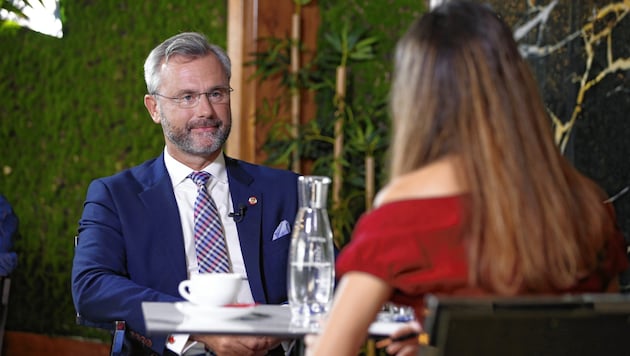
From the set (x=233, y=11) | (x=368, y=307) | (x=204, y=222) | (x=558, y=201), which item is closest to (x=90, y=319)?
(x=204, y=222)

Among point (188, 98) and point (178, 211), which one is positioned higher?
point (188, 98)

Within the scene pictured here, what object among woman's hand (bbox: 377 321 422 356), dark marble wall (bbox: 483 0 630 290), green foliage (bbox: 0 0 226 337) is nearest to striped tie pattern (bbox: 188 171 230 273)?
woman's hand (bbox: 377 321 422 356)

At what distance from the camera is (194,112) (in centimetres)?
306

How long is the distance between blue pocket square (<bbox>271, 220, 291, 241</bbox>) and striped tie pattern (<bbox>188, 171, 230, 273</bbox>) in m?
0.17

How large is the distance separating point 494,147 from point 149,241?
4.90 feet

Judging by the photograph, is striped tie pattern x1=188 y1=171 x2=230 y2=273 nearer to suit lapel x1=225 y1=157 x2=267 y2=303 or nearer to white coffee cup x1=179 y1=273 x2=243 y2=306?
suit lapel x1=225 y1=157 x2=267 y2=303

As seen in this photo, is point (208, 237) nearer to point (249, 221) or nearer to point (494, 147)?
point (249, 221)

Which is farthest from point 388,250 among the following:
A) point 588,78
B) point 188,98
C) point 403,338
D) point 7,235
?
point 7,235

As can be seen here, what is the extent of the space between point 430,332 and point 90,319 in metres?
1.48

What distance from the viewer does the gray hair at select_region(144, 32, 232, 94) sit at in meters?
3.10

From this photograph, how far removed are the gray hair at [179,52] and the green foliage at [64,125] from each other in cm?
230

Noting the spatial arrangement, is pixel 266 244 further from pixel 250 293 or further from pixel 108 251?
pixel 108 251

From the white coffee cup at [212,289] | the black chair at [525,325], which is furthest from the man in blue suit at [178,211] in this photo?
the black chair at [525,325]

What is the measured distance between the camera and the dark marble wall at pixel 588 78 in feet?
11.7
